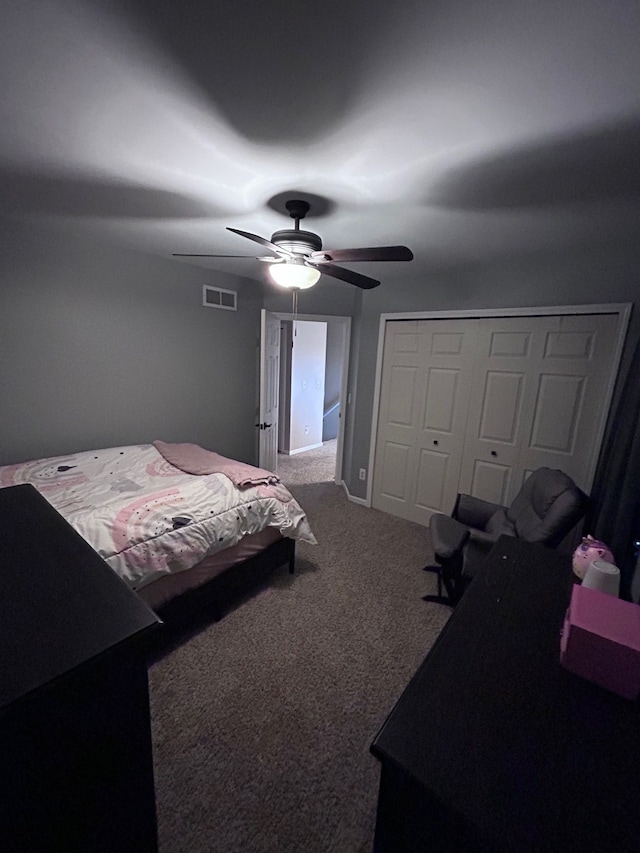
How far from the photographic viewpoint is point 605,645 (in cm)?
86

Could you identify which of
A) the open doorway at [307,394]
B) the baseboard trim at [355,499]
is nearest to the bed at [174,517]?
the baseboard trim at [355,499]

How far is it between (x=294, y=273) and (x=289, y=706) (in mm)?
2156

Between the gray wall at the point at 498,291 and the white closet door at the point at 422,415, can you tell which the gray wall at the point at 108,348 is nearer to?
the gray wall at the point at 498,291

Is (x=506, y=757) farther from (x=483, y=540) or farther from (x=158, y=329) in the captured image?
(x=158, y=329)

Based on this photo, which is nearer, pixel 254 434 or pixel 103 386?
pixel 103 386

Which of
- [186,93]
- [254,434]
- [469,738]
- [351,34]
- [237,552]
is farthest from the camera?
[254,434]

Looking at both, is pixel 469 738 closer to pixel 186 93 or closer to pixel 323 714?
pixel 323 714

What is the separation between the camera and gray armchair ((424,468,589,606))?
1.88 metres

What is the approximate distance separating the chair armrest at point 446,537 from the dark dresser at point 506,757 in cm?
105

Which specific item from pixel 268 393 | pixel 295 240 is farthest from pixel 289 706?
pixel 268 393

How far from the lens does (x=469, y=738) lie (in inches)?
29.5

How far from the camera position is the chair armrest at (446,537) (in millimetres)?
2092

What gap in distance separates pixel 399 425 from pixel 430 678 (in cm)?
275

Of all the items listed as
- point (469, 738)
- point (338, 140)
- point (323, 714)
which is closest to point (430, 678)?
point (469, 738)
